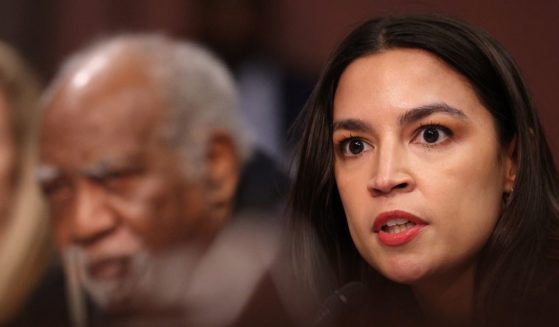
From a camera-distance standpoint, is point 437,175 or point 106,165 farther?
point 106,165

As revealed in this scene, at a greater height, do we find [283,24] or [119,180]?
[283,24]

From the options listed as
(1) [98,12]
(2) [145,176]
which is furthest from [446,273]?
(1) [98,12]

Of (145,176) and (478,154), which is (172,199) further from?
(478,154)

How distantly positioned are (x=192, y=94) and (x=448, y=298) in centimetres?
57

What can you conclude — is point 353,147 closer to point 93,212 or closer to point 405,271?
point 405,271

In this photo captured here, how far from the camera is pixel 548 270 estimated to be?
1184 mm

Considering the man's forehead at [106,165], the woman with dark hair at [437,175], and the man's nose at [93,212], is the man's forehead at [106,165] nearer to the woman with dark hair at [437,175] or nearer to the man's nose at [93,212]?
the man's nose at [93,212]

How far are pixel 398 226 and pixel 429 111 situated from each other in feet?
0.62

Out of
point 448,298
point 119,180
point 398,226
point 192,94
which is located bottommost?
point 448,298

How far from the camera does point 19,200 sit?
4.41 ft

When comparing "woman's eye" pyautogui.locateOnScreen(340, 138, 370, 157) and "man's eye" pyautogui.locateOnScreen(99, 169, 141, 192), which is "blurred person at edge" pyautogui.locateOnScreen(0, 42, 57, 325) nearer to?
"man's eye" pyautogui.locateOnScreen(99, 169, 141, 192)

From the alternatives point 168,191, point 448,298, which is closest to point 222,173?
point 168,191

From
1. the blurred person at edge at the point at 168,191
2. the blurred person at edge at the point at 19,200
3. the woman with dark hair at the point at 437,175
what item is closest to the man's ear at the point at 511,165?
the woman with dark hair at the point at 437,175

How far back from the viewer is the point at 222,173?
128 centimetres
